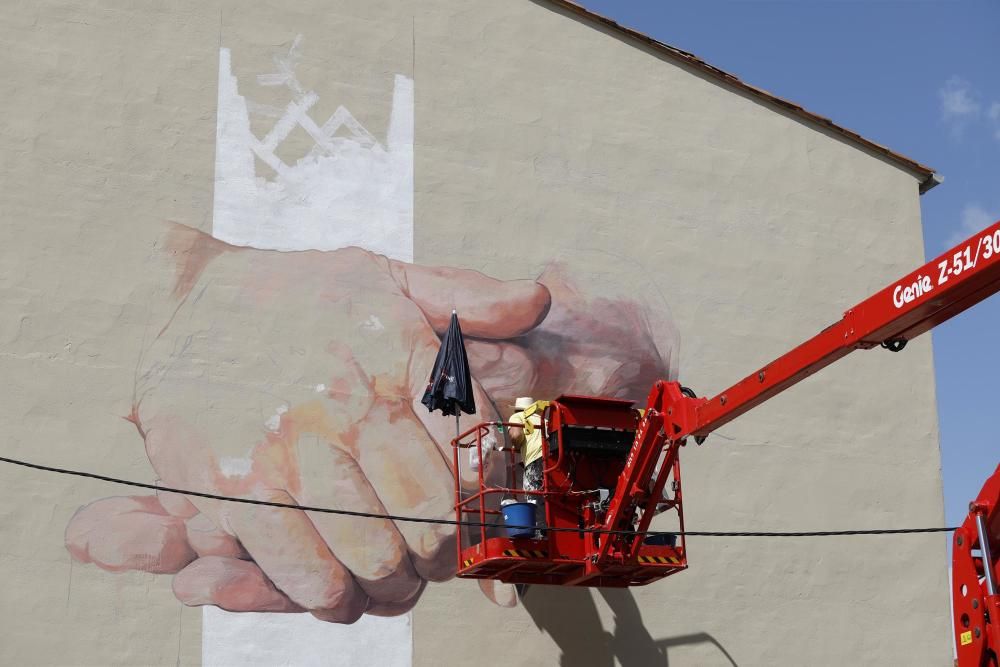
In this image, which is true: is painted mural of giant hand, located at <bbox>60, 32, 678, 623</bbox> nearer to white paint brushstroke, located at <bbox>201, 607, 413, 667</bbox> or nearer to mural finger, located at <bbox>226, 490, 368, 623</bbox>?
mural finger, located at <bbox>226, 490, 368, 623</bbox>

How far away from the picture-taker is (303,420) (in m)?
18.0

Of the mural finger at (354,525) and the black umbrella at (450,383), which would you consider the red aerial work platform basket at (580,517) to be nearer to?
the black umbrella at (450,383)

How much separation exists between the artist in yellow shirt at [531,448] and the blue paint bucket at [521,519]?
454 mm

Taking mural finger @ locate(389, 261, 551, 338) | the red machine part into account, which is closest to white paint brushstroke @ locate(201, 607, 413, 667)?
mural finger @ locate(389, 261, 551, 338)

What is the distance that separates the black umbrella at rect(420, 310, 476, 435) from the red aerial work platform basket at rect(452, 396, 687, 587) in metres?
0.71

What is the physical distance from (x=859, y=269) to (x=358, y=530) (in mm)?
9529

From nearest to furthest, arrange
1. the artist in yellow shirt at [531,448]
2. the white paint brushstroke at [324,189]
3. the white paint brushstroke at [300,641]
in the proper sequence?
the white paint brushstroke at [300,641] → the artist in yellow shirt at [531,448] → the white paint brushstroke at [324,189]

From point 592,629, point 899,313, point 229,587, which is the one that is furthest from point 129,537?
point 899,313

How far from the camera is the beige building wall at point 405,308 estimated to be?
17.0m

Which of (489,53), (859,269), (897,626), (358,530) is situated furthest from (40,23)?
(897,626)

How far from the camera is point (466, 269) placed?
1956 cm

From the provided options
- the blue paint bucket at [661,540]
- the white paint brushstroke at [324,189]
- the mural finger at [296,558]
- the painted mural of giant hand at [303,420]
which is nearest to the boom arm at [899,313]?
the blue paint bucket at [661,540]

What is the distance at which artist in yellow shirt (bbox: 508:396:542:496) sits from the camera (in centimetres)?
1695

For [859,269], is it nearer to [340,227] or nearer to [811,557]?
[811,557]
